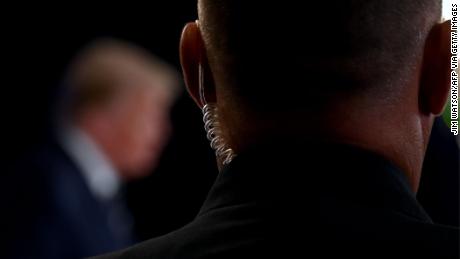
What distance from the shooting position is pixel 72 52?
165 inches

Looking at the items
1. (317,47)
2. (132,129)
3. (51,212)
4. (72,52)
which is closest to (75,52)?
(72,52)

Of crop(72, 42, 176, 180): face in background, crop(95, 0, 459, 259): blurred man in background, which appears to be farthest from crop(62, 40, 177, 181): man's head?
crop(95, 0, 459, 259): blurred man in background

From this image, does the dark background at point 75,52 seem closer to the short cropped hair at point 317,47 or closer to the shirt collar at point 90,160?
the shirt collar at point 90,160

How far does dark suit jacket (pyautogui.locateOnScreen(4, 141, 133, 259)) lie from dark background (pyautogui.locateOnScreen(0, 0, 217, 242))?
4.40 ft

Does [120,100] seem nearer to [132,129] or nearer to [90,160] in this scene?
[132,129]

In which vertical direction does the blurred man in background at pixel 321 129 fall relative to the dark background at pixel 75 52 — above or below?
above

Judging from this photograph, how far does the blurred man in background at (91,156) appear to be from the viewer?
267 centimetres

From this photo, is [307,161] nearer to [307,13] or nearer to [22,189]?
[307,13]

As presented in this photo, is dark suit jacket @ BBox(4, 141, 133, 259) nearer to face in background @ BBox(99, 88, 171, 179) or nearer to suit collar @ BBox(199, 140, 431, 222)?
face in background @ BBox(99, 88, 171, 179)

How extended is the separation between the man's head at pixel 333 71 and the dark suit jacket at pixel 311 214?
0.10 ft

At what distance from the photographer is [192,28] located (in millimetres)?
1085

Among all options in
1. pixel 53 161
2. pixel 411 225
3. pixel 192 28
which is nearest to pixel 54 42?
pixel 53 161

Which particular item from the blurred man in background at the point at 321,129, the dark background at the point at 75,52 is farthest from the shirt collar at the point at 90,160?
the blurred man in background at the point at 321,129

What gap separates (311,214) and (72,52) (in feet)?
11.3
